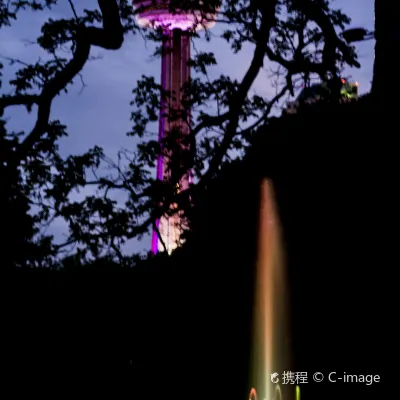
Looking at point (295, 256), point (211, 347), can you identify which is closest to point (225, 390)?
point (211, 347)

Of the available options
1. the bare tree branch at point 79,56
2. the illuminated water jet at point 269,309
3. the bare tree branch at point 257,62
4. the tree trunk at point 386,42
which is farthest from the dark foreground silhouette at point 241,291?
the bare tree branch at point 257,62

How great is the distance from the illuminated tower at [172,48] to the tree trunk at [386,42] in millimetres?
4205

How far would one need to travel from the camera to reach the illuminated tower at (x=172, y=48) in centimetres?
1648

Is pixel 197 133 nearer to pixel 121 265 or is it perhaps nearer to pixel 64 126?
pixel 64 126

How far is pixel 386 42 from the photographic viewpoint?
11.6m

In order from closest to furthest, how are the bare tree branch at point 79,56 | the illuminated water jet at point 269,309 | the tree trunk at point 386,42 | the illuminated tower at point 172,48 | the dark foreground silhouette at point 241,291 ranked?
the dark foreground silhouette at point 241,291 → the illuminated water jet at point 269,309 → the tree trunk at point 386,42 → the bare tree branch at point 79,56 → the illuminated tower at point 172,48

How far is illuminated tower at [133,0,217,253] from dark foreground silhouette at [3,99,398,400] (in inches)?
71.2

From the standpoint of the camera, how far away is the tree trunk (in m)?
11.2

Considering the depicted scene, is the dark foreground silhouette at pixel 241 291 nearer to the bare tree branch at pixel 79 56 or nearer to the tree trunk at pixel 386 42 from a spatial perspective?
the tree trunk at pixel 386 42

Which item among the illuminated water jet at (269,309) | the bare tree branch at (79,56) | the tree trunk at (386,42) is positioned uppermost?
the bare tree branch at (79,56)

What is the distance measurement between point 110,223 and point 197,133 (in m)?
3.46

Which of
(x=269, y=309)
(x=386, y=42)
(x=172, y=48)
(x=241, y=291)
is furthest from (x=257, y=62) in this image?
(x=269, y=309)

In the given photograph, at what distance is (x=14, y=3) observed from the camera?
627 inches

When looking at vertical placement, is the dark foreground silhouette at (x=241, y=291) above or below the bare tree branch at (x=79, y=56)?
below
